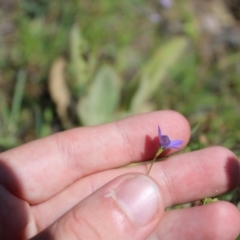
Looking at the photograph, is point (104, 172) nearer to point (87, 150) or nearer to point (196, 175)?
point (87, 150)

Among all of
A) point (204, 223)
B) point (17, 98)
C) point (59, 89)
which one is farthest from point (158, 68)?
point (204, 223)

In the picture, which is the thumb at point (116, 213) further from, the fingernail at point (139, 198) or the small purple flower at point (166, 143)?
the small purple flower at point (166, 143)

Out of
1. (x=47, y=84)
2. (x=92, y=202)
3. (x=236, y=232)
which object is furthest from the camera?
(x=47, y=84)

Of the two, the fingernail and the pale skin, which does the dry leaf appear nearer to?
the pale skin

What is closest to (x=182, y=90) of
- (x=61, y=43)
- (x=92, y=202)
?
(x=61, y=43)

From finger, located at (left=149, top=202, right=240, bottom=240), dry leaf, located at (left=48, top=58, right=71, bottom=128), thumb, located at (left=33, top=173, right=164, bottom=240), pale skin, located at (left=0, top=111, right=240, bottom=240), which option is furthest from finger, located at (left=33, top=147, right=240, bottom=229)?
dry leaf, located at (left=48, top=58, right=71, bottom=128)

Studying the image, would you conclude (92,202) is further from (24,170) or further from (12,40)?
(12,40)
